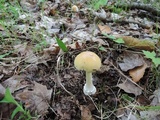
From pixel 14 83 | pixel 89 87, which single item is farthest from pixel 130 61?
pixel 14 83

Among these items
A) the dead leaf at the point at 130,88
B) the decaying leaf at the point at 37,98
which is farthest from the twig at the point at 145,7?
the decaying leaf at the point at 37,98

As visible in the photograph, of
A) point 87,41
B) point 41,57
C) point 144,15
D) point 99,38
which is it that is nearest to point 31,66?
point 41,57

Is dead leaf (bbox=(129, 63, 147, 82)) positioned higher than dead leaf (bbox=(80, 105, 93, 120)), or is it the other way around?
dead leaf (bbox=(129, 63, 147, 82))

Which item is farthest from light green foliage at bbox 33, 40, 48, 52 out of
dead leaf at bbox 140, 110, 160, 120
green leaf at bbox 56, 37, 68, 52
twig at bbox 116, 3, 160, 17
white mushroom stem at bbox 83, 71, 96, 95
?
twig at bbox 116, 3, 160, 17

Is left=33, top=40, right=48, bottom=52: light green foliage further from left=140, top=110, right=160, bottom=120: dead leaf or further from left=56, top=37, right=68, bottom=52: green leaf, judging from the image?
left=140, top=110, right=160, bottom=120: dead leaf

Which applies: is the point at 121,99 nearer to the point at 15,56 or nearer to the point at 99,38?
the point at 99,38
